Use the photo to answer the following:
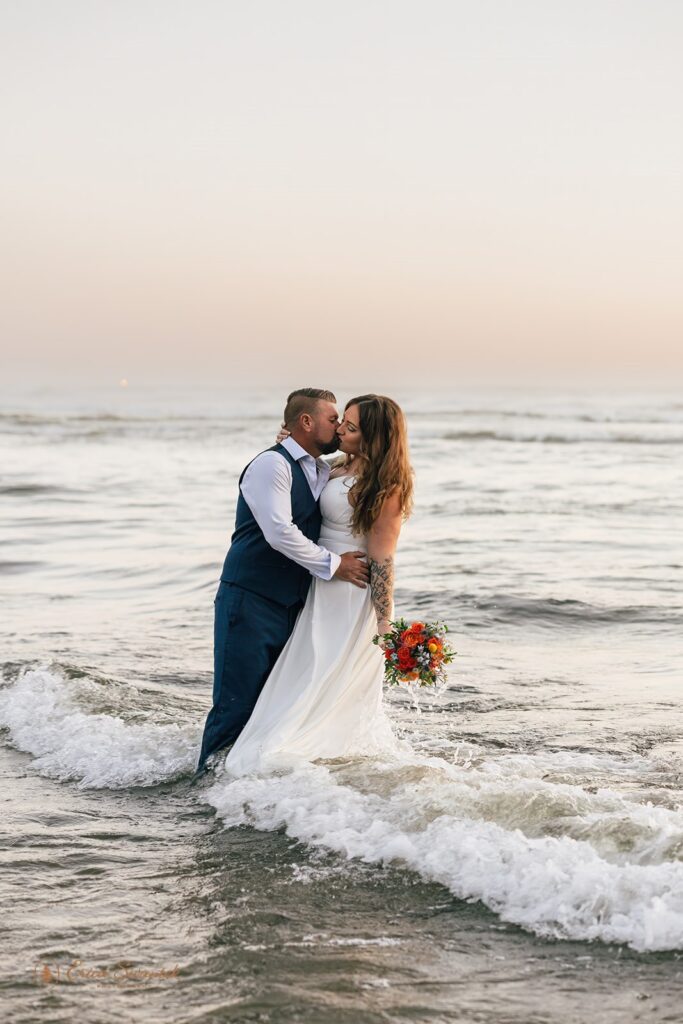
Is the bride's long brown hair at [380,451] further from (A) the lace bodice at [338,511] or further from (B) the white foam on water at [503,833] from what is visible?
(B) the white foam on water at [503,833]

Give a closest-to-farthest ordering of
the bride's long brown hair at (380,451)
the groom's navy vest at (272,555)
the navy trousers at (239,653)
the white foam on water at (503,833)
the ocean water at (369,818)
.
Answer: the ocean water at (369,818) < the white foam on water at (503,833) < the bride's long brown hair at (380,451) < the groom's navy vest at (272,555) < the navy trousers at (239,653)

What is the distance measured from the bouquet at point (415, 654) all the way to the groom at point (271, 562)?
385 mm

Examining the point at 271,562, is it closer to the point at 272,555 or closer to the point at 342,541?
the point at 272,555

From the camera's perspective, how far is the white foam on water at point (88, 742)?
6406 mm

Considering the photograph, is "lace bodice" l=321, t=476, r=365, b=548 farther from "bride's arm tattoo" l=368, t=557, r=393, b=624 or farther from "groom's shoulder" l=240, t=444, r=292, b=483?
"groom's shoulder" l=240, t=444, r=292, b=483

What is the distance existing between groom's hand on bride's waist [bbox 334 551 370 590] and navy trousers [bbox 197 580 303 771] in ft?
1.30

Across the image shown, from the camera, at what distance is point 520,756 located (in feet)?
22.1

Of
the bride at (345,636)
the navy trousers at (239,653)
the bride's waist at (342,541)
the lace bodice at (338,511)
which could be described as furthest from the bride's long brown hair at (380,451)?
the navy trousers at (239,653)

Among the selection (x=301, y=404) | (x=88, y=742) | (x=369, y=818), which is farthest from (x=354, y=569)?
(x=88, y=742)

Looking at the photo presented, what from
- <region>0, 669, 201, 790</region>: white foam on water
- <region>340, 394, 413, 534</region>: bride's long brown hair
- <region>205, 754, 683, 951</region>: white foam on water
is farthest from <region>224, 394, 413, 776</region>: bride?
<region>0, 669, 201, 790</region>: white foam on water

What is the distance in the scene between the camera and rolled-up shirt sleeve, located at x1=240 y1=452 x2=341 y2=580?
19.0ft

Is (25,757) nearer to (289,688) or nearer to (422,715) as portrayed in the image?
(289,688)

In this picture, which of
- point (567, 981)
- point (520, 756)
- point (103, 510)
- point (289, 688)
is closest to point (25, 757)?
point (289, 688)

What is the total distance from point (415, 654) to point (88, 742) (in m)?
2.31
